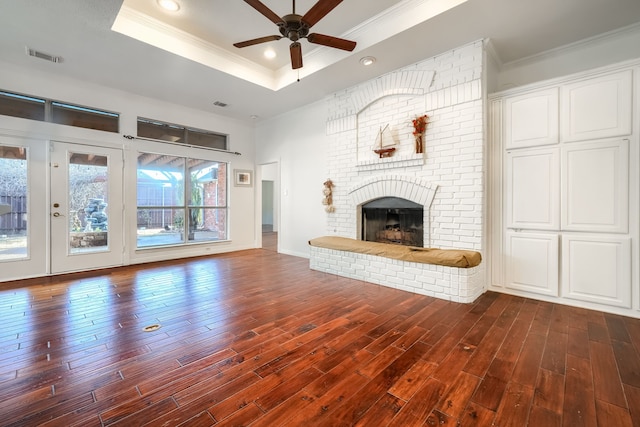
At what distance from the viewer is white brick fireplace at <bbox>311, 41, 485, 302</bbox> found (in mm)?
3336

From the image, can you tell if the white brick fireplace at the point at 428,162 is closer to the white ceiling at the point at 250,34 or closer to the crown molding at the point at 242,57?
the white ceiling at the point at 250,34

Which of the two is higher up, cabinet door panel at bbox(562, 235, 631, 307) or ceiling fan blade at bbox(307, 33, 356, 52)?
ceiling fan blade at bbox(307, 33, 356, 52)

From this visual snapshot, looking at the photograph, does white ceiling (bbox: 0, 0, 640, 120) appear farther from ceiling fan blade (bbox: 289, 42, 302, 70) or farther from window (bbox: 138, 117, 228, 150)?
window (bbox: 138, 117, 228, 150)

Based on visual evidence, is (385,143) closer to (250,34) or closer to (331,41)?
(331,41)

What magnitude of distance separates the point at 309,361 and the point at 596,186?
3363 mm

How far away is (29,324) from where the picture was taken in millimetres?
2477

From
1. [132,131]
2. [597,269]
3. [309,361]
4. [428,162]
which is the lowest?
[309,361]

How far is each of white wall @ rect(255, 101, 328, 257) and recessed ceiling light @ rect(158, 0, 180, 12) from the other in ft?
9.05

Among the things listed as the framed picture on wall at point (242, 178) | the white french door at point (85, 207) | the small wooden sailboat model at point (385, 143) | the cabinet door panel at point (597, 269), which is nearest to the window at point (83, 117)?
the white french door at point (85, 207)

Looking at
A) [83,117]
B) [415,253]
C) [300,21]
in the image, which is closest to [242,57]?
[300,21]

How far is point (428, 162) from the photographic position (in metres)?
3.80

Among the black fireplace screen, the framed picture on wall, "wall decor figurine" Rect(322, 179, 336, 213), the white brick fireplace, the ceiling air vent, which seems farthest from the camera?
the framed picture on wall

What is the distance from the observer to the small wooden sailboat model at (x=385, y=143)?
4.15m

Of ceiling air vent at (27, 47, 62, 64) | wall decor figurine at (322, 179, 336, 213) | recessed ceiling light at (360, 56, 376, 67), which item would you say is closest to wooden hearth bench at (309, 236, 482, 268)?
wall decor figurine at (322, 179, 336, 213)
